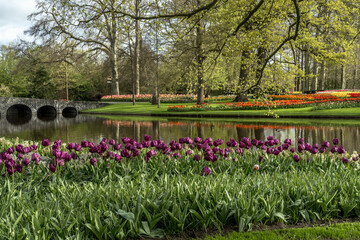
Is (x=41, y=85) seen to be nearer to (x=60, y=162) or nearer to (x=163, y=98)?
(x=163, y=98)

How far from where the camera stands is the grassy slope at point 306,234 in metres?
3.34

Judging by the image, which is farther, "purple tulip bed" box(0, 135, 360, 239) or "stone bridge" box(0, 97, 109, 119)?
"stone bridge" box(0, 97, 109, 119)

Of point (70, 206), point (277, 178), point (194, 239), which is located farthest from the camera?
point (277, 178)

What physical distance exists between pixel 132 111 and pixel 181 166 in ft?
80.2

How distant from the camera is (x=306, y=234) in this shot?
3357 mm

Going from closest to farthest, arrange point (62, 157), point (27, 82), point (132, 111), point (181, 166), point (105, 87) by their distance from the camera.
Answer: point (62, 157) → point (181, 166) → point (132, 111) → point (27, 82) → point (105, 87)

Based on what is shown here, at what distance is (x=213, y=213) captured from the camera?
3.58 meters

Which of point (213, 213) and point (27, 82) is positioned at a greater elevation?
point (27, 82)

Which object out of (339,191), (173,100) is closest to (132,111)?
(173,100)

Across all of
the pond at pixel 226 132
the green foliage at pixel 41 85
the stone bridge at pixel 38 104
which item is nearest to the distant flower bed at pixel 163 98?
the stone bridge at pixel 38 104

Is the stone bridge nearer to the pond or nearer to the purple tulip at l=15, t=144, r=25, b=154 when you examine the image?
the pond

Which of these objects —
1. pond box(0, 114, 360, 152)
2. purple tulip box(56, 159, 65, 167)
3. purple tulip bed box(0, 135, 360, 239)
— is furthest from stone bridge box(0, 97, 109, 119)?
purple tulip bed box(0, 135, 360, 239)

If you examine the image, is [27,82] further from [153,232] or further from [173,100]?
[153,232]

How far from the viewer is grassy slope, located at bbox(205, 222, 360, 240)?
3338mm
